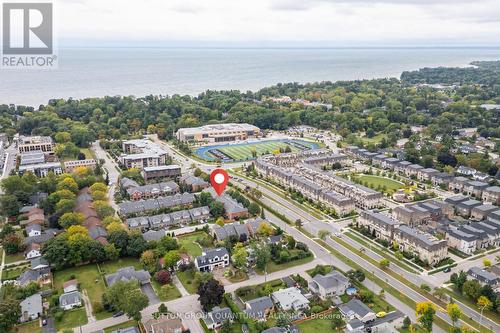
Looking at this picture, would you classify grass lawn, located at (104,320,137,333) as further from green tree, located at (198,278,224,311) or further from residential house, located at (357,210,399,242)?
residential house, located at (357,210,399,242)

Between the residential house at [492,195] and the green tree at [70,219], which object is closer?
the green tree at [70,219]

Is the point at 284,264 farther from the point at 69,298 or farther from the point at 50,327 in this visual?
the point at 50,327

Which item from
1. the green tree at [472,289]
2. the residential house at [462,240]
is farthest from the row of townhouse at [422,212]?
the green tree at [472,289]

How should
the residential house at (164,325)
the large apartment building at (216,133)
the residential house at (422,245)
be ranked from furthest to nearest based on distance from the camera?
the large apartment building at (216,133) < the residential house at (422,245) < the residential house at (164,325)

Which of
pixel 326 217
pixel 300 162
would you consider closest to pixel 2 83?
pixel 300 162

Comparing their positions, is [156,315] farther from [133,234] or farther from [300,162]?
[300,162]

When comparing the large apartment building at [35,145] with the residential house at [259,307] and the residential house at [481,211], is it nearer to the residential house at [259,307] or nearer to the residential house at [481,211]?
the residential house at [259,307]
